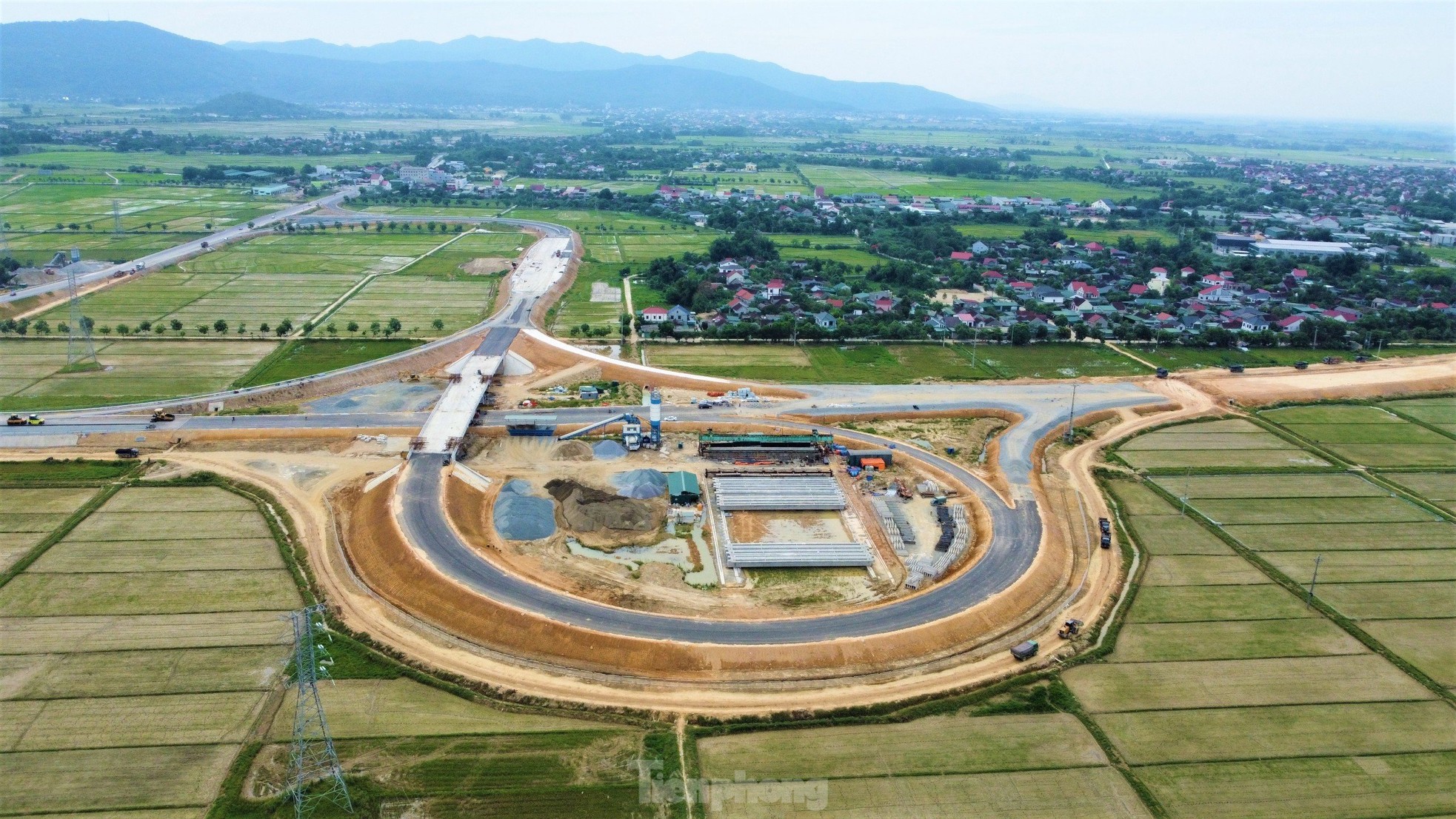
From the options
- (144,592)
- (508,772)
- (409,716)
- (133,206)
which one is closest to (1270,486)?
(508,772)

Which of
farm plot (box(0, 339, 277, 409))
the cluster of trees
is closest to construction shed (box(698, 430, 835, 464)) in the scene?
farm plot (box(0, 339, 277, 409))

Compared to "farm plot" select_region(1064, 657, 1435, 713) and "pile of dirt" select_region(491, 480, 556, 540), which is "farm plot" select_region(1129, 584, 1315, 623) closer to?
"farm plot" select_region(1064, 657, 1435, 713)

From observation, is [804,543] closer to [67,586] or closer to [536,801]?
[536,801]

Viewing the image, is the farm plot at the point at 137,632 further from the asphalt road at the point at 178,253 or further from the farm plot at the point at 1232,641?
the asphalt road at the point at 178,253

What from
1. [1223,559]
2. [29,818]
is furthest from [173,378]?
[1223,559]

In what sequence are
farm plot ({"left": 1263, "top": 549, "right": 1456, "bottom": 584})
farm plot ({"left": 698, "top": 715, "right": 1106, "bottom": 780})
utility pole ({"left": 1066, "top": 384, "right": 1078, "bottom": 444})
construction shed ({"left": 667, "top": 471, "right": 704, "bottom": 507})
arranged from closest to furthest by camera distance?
farm plot ({"left": 698, "top": 715, "right": 1106, "bottom": 780})
farm plot ({"left": 1263, "top": 549, "right": 1456, "bottom": 584})
construction shed ({"left": 667, "top": 471, "right": 704, "bottom": 507})
utility pole ({"left": 1066, "top": 384, "right": 1078, "bottom": 444})

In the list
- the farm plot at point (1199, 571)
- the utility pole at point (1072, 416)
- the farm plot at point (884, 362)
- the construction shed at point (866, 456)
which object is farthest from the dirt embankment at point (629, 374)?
the farm plot at point (1199, 571)
